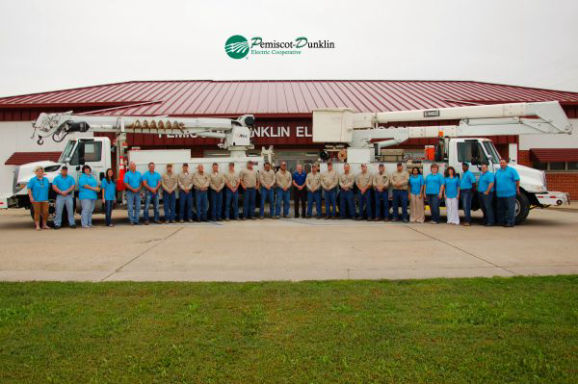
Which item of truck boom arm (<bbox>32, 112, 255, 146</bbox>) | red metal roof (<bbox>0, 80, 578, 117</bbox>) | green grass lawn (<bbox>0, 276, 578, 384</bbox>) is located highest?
red metal roof (<bbox>0, 80, 578, 117</bbox>)

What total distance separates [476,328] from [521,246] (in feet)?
18.4

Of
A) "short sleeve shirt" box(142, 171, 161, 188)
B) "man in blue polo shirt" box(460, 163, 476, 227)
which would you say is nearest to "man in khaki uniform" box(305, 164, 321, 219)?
"man in blue polo shirt" box(460, 163, 476, 227)

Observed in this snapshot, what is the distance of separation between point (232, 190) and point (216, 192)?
48cm

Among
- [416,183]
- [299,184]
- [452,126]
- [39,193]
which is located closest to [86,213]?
A: [39,193]

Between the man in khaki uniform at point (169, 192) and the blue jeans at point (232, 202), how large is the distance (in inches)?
59.6

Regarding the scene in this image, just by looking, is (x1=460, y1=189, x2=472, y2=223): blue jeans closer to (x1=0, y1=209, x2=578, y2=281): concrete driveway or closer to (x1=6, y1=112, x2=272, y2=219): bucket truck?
(x1=0, y1=209, x2=578, y2=281): concrete driveway

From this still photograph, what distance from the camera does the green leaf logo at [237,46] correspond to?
33781 mm

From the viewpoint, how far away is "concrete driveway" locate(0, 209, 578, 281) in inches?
288

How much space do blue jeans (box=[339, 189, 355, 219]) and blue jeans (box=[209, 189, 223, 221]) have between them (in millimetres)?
3663

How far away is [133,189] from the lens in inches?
559

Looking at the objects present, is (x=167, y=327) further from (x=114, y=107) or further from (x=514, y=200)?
(x=114, y=107)

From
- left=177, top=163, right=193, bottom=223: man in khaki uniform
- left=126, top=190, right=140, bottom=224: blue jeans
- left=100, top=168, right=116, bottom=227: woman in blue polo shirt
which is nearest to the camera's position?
left=100, top=168, right=116, bottom=227: woman in blue polo shirt

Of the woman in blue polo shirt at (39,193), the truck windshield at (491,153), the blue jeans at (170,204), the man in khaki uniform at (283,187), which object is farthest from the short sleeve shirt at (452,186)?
the woman in blue polo shirt at (39,193)

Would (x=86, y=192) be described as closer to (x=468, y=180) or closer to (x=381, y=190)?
(x=381, y=190)
